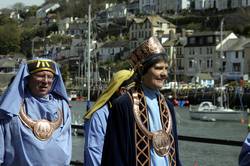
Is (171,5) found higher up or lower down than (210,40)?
higher up

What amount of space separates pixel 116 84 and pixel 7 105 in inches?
33.9

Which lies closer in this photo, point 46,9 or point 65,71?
point 65,71

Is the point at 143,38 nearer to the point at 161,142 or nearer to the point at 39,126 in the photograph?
the point at 39,126

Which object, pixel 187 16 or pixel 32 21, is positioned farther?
pixel 32 21

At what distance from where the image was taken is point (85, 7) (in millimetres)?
173750

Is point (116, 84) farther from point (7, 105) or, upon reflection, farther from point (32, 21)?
point (32, 21)

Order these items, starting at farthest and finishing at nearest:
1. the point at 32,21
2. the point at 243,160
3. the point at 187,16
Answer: the point at 32,21, the point at 187,16, the point at 243,160

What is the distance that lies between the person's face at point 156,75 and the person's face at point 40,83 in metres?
1.15

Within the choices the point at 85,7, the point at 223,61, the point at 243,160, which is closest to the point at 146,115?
the point at 243,160

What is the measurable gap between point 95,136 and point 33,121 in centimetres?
49

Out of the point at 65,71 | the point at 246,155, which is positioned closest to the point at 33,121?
the point at 246,155

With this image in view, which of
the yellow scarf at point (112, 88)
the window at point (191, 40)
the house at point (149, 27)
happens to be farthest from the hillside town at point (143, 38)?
the yellow scarf at point (112, 88)

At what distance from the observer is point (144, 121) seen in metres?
4.13

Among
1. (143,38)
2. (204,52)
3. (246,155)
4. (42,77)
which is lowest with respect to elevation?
(204,52)
